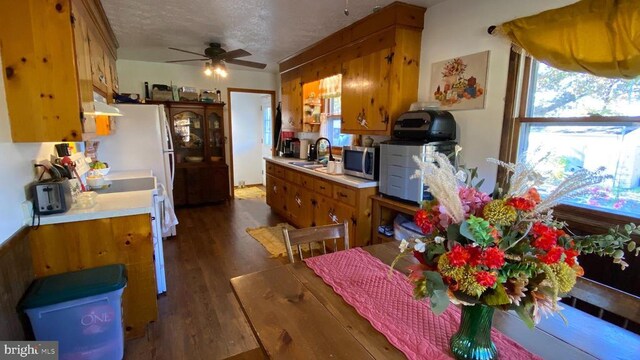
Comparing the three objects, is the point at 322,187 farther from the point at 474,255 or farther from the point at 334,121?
the point at 474,255

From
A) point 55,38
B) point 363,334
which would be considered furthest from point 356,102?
point 363,334

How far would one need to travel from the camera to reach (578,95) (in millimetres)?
1777

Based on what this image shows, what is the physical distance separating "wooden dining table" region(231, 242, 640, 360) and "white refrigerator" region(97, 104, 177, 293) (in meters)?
2.58

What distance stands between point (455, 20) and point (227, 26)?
2.10 metres

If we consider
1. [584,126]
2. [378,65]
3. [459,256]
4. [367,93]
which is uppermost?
[378,65]

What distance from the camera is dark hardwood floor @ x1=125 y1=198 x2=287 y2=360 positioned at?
1916 millimetres

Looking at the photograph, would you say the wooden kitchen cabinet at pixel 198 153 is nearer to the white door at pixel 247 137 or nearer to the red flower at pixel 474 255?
the white door at pixel 247 137

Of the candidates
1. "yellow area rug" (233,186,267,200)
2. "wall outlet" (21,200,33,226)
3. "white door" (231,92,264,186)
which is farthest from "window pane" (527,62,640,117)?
"white door" (231,92,264,186)

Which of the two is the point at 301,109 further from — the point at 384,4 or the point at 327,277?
the point at 327,277

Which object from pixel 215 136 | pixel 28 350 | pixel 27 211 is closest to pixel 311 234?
pixel 28 350

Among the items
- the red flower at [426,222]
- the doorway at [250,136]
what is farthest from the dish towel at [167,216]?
the red flower at [426,222]

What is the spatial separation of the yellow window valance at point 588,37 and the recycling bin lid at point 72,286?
2678mm

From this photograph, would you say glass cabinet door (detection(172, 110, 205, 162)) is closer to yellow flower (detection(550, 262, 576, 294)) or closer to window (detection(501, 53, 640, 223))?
window (detection(501, 53, 640, 223))

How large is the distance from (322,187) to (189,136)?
295 cm
